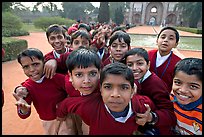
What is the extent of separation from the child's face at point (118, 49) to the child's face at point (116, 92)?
28.2 inches

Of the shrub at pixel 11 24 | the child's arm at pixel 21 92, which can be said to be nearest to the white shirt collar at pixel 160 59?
the child's arm at pixel 21 92

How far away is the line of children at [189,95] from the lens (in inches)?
48.3

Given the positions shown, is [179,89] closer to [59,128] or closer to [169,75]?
[169,75]

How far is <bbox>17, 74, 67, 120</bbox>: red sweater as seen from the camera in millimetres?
1705

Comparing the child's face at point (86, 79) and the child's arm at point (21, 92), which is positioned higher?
the child's face at point (86, 79)

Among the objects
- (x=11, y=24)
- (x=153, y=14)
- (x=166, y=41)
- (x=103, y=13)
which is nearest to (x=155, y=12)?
(x=153, y=14)

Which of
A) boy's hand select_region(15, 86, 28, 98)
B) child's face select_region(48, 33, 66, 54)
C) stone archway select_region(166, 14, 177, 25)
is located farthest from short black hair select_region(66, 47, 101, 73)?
stone archway select_region(166, 14, 177, 25)

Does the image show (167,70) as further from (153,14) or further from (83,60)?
(153,14)

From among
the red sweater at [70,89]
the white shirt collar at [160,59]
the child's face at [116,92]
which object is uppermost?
the white shirt collar at [160,59]

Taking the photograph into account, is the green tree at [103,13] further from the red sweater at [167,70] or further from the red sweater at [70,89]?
the red sweater at [70,89]

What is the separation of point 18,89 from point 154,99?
1110 millimetres

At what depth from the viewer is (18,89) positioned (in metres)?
1.62

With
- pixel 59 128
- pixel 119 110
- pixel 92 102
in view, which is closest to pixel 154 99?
pixel 119 110

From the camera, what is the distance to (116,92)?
3.87ft
